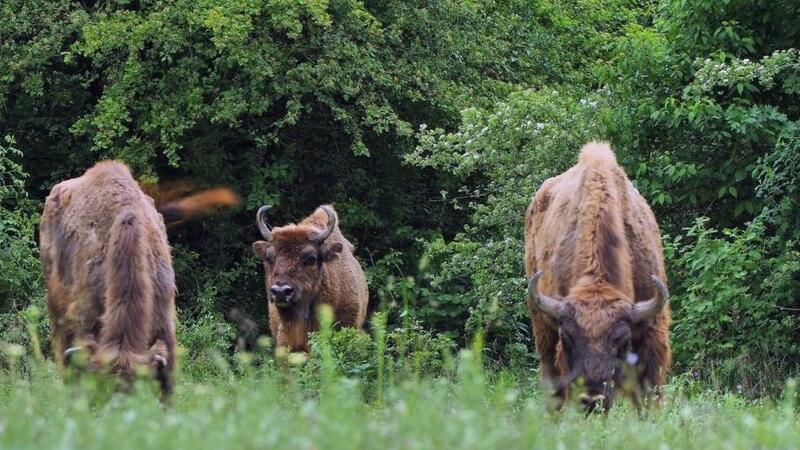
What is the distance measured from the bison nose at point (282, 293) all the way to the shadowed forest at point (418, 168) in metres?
0.81

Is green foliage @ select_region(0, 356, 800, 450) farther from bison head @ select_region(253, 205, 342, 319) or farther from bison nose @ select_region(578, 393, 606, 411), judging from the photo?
bison head @ select_region(253, 205, 342, 319)

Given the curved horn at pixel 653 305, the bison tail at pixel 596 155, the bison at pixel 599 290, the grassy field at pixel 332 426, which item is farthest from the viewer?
the bison tail at pixel 596 155

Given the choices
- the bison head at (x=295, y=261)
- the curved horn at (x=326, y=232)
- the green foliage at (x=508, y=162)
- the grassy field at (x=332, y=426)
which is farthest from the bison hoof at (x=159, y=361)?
the green foliage at (x=508, y=162)

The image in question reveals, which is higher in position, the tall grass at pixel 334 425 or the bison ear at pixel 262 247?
the tall grass at pixel 334 425

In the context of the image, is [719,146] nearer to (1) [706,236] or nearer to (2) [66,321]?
(1) [706,236]

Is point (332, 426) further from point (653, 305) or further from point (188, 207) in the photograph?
point (188, 207)

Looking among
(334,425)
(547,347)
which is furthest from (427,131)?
(334,425)

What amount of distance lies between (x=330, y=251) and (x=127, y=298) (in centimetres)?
624

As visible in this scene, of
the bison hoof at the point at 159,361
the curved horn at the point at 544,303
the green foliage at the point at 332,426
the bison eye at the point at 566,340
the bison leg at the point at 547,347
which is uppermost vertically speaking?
the green foliage at the point at 332,426

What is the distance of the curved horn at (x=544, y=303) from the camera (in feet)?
29.2

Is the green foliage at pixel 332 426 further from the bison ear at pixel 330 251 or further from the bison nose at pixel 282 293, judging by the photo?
the bison ear at pixel 330 251

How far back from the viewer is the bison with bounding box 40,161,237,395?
334 inches

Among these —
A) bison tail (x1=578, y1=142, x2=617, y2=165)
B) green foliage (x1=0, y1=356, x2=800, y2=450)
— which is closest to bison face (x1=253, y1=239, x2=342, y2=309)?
bison tail (x1=578, y1=142, x2=617, y2=165)

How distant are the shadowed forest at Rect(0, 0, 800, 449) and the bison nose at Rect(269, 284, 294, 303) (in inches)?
31.7
